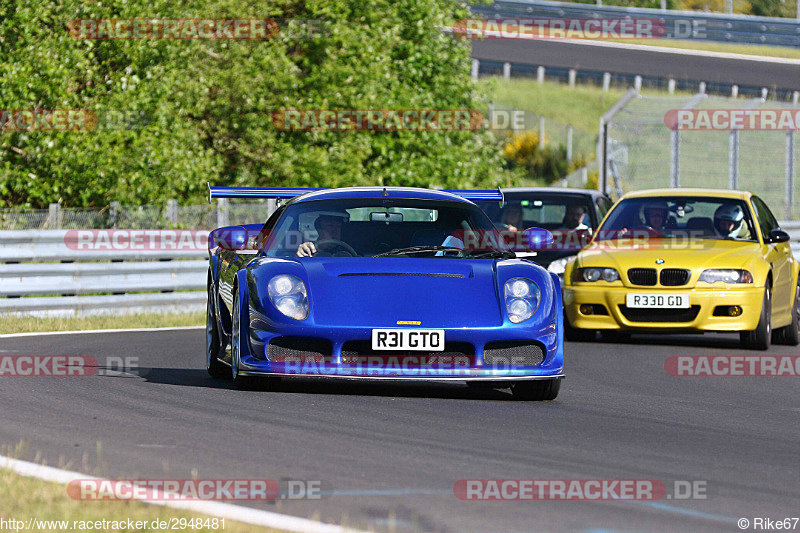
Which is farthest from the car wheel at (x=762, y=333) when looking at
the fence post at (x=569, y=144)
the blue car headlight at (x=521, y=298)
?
the fence post at (x=569, y=144)

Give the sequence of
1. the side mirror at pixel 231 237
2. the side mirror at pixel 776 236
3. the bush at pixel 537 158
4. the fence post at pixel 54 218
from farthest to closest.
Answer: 1. the bush at pixel 537 158
2. the fence post at pixel 54 218
3. the side mirror at pixel 776 236
4. the side mirror at pixel 231 237

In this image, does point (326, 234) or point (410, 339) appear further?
point (326, 234)

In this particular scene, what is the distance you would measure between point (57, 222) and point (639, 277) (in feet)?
25.4

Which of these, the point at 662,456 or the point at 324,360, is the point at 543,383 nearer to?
the point at 324,360

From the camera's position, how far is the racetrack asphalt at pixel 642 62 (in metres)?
44.3

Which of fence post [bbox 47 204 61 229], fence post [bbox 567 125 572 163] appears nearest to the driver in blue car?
fence post [bbox 47 204 61 229]

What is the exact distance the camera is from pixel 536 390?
8758mm

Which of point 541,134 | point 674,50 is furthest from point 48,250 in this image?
point 674,50

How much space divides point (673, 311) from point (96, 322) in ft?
20.4

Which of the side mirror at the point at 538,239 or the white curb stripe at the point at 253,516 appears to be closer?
the white curb stripe at the point at 253,516

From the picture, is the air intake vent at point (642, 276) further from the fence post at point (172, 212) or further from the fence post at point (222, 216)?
the fence post at point (172, 212)

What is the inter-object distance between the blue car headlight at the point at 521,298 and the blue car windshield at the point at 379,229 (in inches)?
26.6

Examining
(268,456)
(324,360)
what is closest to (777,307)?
(324,360)

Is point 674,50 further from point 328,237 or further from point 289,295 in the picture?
point 289,295
